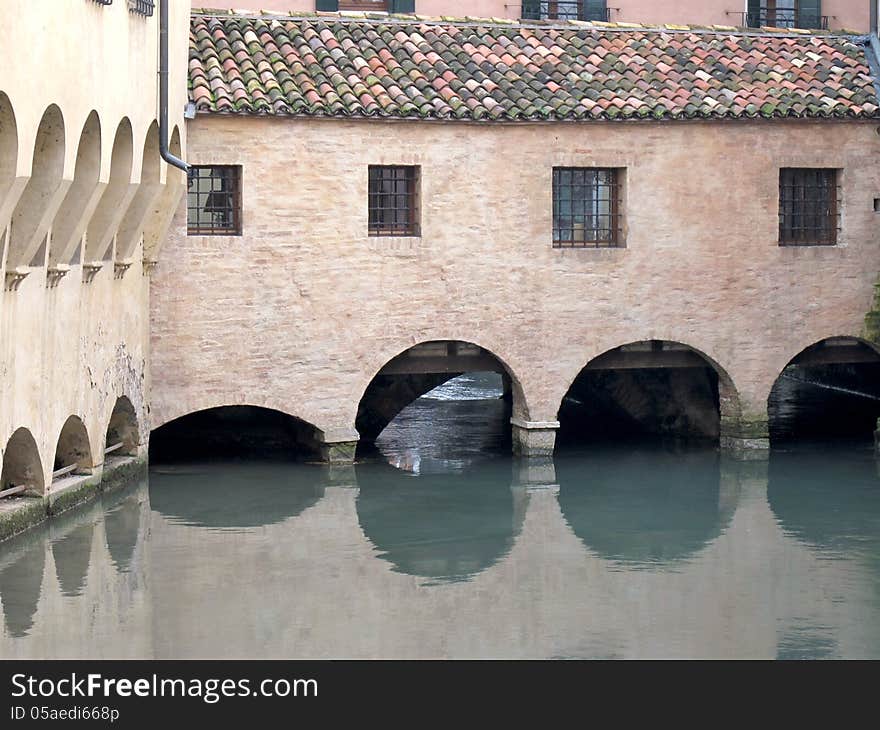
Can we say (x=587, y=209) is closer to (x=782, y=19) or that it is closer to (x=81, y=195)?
(x=782, y=19)

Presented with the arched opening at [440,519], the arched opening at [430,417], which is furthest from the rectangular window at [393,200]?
the arched opening at [440,519]

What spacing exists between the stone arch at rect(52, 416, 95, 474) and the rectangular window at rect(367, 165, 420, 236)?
203 inches

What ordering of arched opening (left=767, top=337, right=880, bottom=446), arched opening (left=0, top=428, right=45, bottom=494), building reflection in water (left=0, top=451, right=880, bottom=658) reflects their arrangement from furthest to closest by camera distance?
1. arched opening (left=767, top=337, right=880, bottom=446)
2. arched opening (left=0, top=428, right=45, bottom=494)
3. building reflection in water (left=0, top=451, right=880, bottom=658)

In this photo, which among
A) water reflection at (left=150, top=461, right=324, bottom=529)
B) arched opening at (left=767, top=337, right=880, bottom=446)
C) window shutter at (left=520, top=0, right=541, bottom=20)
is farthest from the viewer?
window shutter at (left=520, top=0, right=541, bottom=20)

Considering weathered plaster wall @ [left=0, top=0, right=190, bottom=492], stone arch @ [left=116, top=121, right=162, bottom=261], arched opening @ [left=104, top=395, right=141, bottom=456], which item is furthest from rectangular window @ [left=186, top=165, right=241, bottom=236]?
arched opening @ [left=104, top=395, right=141, bottom=456]

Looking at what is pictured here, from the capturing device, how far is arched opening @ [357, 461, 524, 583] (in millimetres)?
19281

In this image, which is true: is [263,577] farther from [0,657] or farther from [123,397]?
[123,397]

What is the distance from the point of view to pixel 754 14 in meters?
31.6

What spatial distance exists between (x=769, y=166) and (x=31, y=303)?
35.6ft

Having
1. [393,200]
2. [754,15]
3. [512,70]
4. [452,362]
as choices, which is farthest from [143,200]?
[754,15]

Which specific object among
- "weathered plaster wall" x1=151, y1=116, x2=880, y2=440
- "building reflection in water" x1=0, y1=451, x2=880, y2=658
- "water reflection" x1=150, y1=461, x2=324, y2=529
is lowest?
"building reflection in water" x1=0, y1=451, x2=880, y2=658

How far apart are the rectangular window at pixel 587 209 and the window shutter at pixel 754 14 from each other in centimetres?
729

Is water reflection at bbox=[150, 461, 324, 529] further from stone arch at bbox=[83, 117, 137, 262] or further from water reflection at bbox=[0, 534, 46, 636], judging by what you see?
stone arch at bbox=[83, 117, 137, 262]
